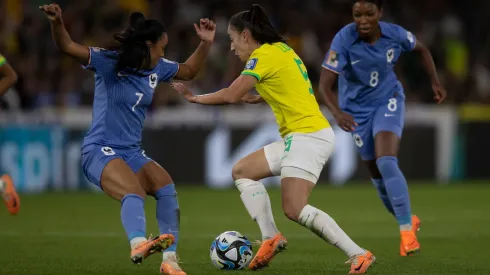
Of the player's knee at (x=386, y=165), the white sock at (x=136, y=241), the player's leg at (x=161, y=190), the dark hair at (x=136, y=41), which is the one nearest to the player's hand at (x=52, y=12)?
the dark hair at (x=136, y=41)

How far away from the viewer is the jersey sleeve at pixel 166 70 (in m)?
7.68

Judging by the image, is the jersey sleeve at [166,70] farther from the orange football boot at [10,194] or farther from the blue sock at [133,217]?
the orange football boot at [10,194]

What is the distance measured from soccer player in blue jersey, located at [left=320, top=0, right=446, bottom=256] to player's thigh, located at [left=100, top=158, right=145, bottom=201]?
217 centimetres

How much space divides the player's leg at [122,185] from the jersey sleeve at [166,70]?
72 centimetres

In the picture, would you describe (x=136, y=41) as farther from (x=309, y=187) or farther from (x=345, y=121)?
(x=345, y=121)

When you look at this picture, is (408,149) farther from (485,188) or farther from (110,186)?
(110,186)

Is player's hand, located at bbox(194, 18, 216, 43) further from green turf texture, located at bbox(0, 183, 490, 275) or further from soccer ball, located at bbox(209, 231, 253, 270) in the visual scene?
green turf texture, located at bbox(0, 183, 490, 275)

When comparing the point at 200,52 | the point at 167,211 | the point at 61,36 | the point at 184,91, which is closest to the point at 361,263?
the point at 167,211

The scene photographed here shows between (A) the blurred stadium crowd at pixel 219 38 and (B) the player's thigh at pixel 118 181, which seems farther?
(A) the blurred stadium crowd at pixel 219 38

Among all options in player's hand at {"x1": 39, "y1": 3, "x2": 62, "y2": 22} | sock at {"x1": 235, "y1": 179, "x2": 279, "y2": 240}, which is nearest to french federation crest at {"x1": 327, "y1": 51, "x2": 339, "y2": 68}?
sock at {"x1": 235, "y1": 179, "x2": 279, "y2": 240}

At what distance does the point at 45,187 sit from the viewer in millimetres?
15773

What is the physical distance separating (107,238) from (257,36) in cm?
349

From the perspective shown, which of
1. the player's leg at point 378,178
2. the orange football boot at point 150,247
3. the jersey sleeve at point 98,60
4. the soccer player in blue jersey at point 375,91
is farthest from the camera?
the player's leg at point 378,178

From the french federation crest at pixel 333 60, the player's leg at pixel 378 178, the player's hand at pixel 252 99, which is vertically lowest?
the player's leg at pixel 378 178
